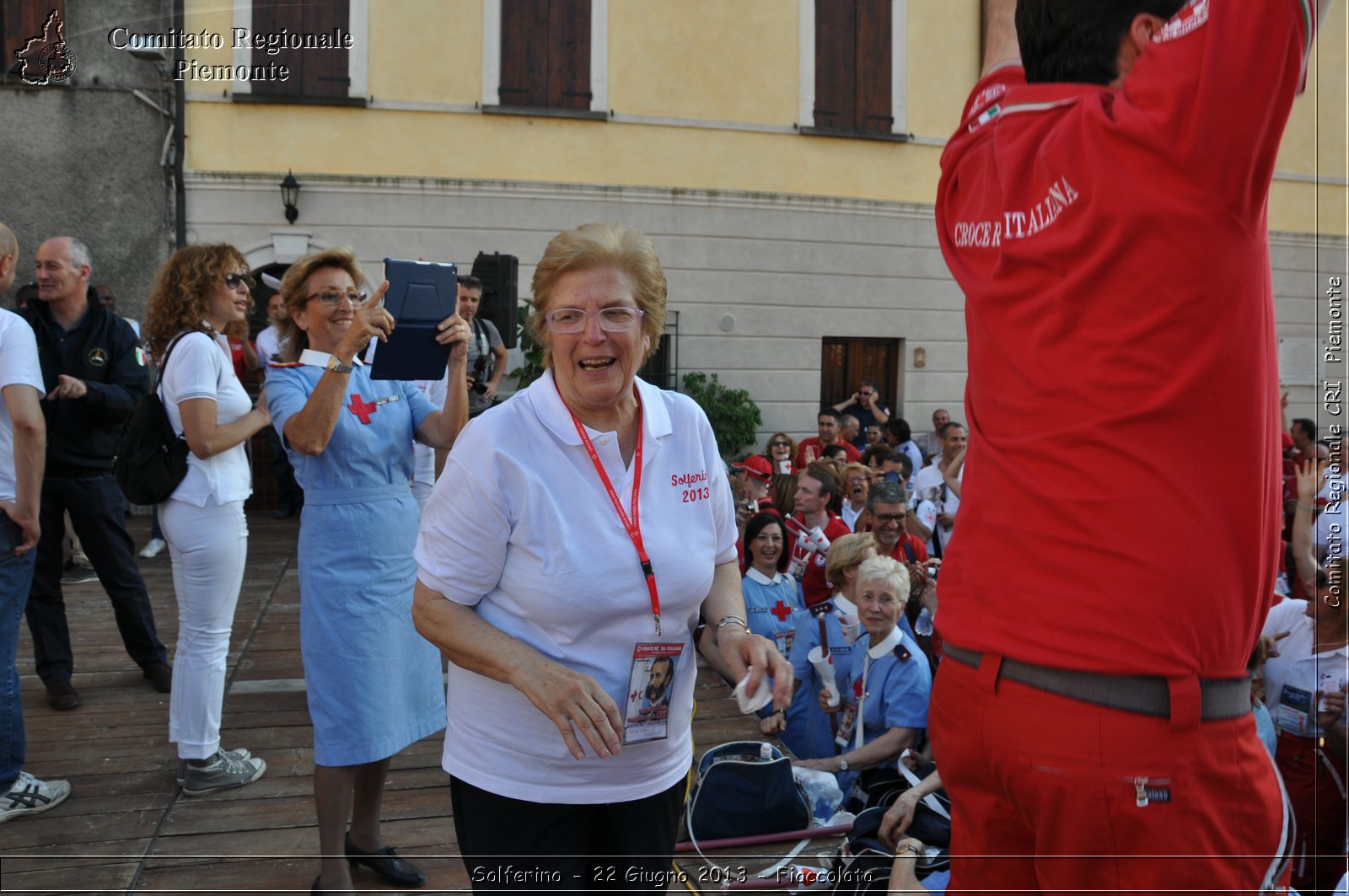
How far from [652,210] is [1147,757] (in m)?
11.6

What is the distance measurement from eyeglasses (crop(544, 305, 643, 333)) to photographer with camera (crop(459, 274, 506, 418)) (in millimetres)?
4238

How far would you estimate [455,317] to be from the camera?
353cm

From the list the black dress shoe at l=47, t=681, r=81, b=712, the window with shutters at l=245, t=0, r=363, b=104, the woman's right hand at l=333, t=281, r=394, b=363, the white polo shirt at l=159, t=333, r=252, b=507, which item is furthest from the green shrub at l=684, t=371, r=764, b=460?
the woman's right hand at l=333, t=281, r=394, b=363

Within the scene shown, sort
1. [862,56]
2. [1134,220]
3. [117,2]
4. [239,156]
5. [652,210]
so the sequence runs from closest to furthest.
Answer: [1134,220]
[117,2]
[862,56]
[239,156]
[652,210]

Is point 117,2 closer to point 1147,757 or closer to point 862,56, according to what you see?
point 862,56

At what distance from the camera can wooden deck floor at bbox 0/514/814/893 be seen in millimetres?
3312

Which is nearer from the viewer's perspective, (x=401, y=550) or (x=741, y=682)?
(x=741, y=682)

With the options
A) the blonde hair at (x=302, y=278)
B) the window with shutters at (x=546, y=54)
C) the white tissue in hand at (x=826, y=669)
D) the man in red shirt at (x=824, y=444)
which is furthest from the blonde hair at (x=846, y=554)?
the window with shutters at (x=546, y=54)

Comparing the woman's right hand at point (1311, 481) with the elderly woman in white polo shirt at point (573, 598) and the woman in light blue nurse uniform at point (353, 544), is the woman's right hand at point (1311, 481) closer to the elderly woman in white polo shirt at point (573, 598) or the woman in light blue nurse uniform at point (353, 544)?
the elderly woman in white polo shirt at point (573, 598)

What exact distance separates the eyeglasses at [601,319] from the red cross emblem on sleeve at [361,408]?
1.44 metres

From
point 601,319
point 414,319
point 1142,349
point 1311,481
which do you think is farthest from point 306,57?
point 1142,349

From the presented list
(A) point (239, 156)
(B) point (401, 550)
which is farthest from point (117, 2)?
(B) point (401, 550)

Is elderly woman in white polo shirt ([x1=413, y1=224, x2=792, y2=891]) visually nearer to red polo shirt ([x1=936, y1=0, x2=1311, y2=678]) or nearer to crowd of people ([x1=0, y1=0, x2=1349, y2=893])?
crowd of people ([x1=0, y1=0, x2=1349, y2=893])

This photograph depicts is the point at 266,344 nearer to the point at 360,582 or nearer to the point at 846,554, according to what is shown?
the point at 846,554
